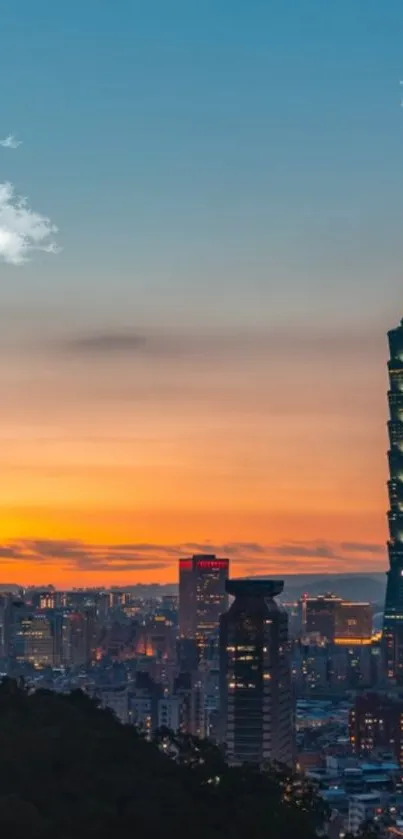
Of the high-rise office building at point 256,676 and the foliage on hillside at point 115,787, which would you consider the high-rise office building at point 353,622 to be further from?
the foliage on hillside at point 115,787

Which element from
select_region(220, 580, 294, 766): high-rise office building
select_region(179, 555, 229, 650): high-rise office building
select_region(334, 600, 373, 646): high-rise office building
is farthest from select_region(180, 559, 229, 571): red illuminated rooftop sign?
select_region(220, 580, 294, 766): high-rise office building

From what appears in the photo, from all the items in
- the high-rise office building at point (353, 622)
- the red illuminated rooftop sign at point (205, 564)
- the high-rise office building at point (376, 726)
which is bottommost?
the high-rise office building at point (376, 726)

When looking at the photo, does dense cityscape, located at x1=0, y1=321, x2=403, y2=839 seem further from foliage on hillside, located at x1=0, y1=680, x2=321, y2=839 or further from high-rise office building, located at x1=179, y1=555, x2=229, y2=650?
foliage on hillside, located at x1=0, y1=680, x2=321, y2=839

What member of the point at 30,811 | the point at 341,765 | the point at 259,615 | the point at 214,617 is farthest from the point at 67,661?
the point at 30,811

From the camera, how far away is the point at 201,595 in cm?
14025

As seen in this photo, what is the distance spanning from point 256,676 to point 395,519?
151 ft

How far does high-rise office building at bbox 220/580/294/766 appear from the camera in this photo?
59406mm

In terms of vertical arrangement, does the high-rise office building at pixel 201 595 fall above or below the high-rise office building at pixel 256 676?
above

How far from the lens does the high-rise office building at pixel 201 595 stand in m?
138

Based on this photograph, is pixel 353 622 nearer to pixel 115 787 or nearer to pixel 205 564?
pixel 205 564

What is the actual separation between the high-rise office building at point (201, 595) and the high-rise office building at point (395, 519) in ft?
95.1

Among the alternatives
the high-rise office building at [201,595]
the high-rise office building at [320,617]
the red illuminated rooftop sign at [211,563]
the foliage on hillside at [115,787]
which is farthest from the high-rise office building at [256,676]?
the high-rise office building at [320,617]

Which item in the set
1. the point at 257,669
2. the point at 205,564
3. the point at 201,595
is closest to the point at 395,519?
the point at 201,595

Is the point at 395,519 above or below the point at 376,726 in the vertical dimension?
above
